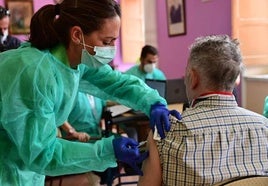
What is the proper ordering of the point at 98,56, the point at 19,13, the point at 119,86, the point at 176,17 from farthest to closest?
1. the point at 19,13
2. the point at 176,17
3. the point at 119,86
4. the point at 98,56

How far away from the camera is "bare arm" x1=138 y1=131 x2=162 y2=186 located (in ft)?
3.84

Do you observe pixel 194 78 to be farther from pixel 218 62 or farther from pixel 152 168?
pixel 152 168

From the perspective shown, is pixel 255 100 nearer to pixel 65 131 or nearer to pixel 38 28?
pixel 65 131

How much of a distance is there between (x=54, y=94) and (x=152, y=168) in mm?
364

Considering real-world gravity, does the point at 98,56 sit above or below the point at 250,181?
above

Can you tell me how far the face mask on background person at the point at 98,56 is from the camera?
1.28m

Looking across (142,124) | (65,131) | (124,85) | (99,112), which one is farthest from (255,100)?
(124,85)

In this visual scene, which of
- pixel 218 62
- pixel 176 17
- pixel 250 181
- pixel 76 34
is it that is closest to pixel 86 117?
pixel 76 34

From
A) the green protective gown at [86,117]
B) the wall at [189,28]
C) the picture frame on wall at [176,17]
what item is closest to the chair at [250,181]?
the green protective gown at [86,117]

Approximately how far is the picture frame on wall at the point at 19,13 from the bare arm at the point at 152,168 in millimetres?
5772

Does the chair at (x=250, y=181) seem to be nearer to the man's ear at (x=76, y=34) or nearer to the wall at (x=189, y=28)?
the man's ear at (x=76, y=34)

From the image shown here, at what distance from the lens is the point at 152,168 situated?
117cm

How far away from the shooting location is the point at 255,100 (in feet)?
13.3

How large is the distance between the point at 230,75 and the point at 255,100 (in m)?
3.03
